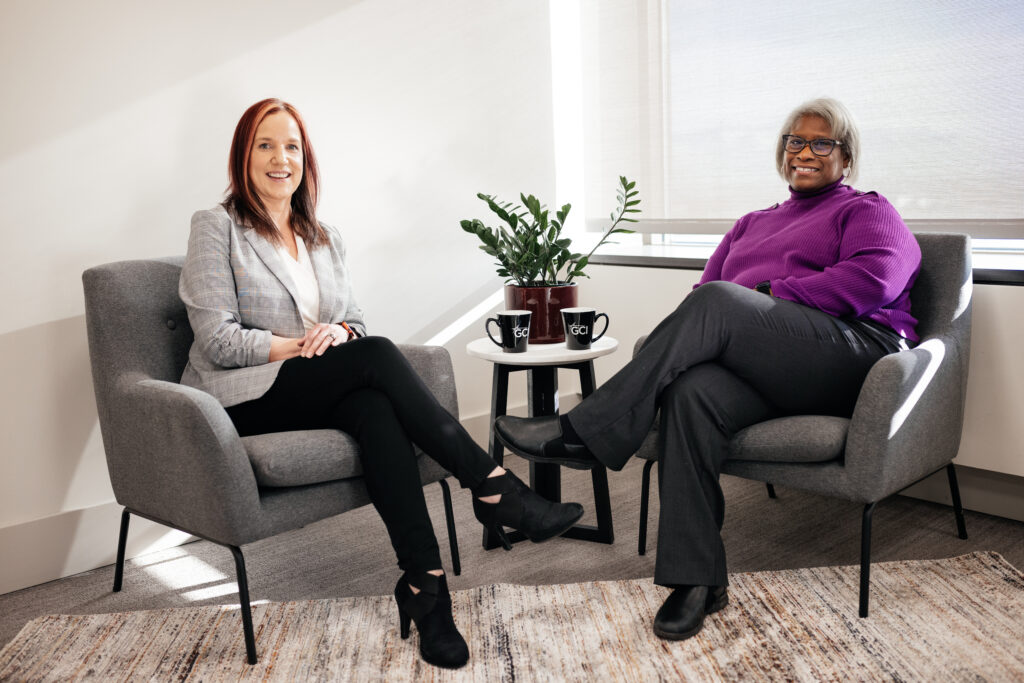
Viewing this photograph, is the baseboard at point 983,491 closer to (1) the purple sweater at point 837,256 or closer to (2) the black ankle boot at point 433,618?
(1) the purple sweater at point 837,256

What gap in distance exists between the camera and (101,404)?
205cm

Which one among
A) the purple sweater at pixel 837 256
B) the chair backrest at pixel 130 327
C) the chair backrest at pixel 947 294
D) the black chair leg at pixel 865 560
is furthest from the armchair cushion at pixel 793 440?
the chair backrest at pixel 130 327

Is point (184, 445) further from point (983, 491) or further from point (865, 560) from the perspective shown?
point (983, 491)

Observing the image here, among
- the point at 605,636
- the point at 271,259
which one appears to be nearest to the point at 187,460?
the point at 271,259

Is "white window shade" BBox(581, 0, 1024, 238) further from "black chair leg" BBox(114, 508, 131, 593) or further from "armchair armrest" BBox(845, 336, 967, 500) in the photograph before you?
"black chair leg" BBox(114, 508, 131, 593)

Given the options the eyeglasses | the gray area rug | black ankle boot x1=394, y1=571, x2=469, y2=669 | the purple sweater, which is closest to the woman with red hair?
black ankle boot x1=394, y1=571, x2=469, y2=669

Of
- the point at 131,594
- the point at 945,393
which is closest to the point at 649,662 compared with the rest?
the point at 945,393

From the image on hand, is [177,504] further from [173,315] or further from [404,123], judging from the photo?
[404,123]

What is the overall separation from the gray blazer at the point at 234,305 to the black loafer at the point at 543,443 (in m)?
0.57

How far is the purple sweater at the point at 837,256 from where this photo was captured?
2.01 meters

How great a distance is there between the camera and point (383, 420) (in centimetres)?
189

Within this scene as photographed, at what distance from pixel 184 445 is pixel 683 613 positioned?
109cm

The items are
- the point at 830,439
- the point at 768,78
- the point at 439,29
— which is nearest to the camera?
the point at 830,439

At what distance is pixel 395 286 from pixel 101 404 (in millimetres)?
1176
